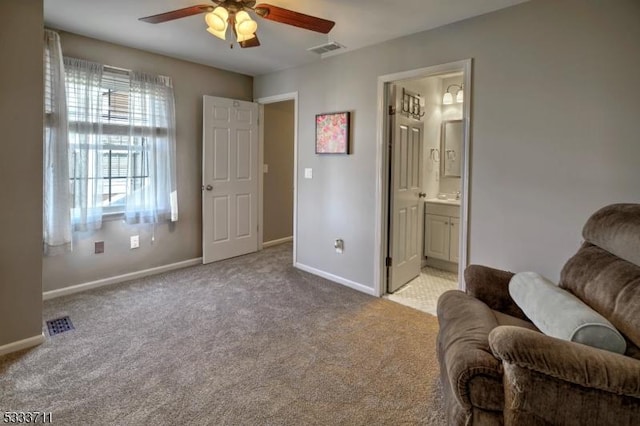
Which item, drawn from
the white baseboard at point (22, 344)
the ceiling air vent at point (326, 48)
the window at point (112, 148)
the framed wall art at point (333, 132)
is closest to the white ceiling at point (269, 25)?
the ceiling air vent at point (326, 48)

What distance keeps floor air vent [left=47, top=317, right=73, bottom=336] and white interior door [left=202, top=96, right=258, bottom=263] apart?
66.6 inches

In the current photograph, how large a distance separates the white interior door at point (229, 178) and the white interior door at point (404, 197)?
6.83ft

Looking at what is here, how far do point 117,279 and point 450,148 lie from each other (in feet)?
13.4

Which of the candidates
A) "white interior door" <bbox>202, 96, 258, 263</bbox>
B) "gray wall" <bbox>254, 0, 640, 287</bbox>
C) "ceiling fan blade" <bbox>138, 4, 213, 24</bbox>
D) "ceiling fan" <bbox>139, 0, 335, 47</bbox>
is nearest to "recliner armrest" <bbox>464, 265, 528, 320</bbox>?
"gray wall" <bbox>254, 0, 640, 287</bbox>

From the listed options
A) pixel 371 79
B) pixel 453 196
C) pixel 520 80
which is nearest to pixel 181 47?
pixel 371 79

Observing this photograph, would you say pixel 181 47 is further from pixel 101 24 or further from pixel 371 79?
pixel 371 79

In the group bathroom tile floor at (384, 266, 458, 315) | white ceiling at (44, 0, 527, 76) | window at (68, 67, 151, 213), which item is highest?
white ceiling at (44, 0, 527, 76)

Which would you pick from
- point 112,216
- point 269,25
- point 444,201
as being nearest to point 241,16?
point 269,25

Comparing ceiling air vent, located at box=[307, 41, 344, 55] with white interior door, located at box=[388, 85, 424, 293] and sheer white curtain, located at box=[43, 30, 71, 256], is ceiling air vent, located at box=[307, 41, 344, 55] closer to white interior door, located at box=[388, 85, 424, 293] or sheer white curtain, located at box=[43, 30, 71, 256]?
white interior door, located at box=[388, 85, 424, 293]

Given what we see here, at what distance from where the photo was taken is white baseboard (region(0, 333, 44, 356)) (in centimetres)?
233

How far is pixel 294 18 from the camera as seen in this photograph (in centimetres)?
217

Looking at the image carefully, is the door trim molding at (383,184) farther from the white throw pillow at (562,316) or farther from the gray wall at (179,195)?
the gray wall at (179,195)

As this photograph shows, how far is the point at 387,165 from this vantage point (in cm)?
345

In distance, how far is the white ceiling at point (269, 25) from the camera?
8.48 ft
